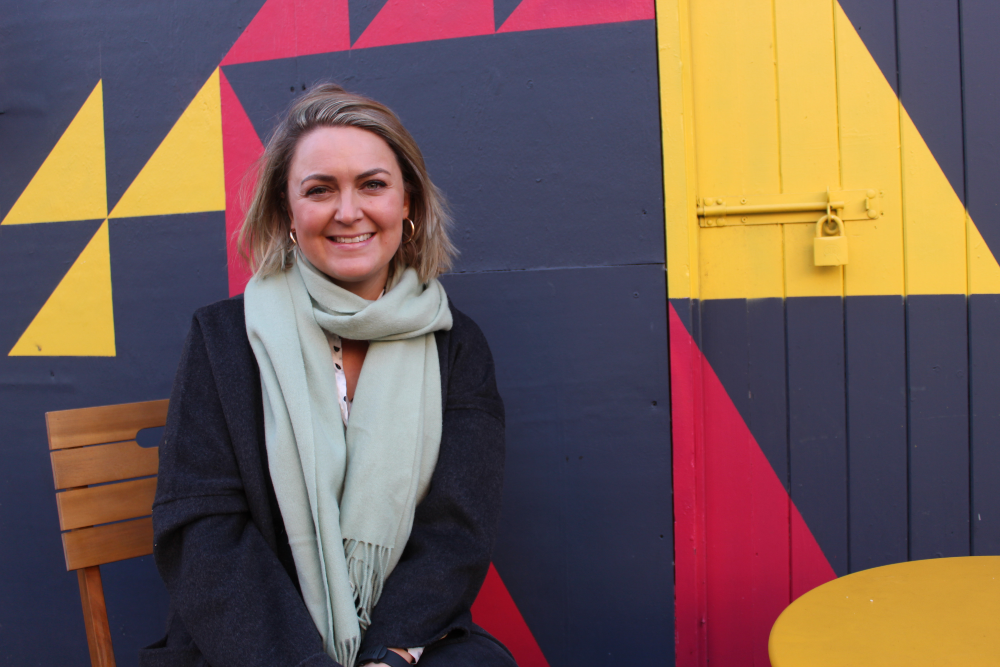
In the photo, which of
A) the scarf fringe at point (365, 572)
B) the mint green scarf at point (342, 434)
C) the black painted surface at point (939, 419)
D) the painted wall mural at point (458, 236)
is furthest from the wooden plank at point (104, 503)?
the black painted surface at point (939, 419)

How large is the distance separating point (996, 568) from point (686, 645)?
103 cm

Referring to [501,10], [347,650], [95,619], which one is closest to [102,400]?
[95,619]

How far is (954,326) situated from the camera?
6.34ft

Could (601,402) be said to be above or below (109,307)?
below

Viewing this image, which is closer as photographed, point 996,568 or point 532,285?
point 996,568

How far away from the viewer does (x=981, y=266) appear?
6.29ft

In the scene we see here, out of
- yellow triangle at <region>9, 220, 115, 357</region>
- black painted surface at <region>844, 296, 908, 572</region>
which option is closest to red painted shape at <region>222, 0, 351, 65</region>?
yellow triangle at <region>9, 220, 115, 357</region>

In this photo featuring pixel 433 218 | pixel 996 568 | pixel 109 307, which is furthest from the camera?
pixel 109 307

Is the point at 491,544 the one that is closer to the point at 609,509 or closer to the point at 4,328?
the point at 609,509

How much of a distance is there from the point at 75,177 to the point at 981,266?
9.73ft

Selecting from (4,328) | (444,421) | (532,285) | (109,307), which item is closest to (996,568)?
(444,421)

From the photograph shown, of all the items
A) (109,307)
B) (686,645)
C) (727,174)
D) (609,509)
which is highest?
(727,174)

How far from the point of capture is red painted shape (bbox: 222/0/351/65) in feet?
7.02

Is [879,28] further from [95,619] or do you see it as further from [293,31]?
[95,619]
